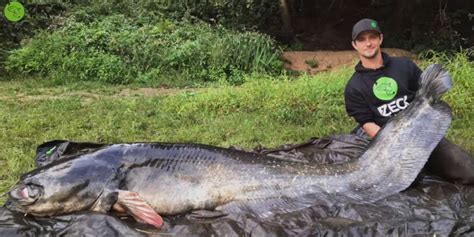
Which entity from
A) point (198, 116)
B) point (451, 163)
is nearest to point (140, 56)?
point (198, 116)

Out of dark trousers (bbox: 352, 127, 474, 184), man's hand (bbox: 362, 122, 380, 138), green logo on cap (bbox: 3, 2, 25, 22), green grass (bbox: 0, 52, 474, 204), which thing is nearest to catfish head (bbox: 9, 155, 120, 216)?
green grass (bbox: 0, 52, 474, 204)

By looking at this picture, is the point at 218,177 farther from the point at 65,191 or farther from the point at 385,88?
the point at 385,88

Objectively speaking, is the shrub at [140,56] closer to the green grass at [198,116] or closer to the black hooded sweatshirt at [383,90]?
the green grass at [198,116]

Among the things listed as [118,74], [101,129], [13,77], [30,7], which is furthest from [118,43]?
[101,129]

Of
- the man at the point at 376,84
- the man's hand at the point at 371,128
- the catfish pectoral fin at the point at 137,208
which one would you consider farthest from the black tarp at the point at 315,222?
the man at the point at 376,84

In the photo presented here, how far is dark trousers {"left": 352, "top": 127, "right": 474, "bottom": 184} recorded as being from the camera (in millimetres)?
3814

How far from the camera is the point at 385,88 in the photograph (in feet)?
13.7

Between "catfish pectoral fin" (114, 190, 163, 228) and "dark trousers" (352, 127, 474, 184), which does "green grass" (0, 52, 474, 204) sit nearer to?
"dark trousers" (352, 127, 474, 184)

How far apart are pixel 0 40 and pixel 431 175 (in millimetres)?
10518

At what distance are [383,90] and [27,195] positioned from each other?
2.77m

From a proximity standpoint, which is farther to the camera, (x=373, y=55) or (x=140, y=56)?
(x=140, y=56)

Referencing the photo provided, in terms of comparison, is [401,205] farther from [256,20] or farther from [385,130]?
[256,20]

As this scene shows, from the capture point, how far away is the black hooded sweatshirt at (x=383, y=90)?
4.16 meters

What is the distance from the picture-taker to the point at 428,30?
14.8 meters
